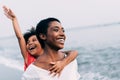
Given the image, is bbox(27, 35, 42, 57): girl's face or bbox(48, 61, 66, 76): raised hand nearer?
bbox(48, 61, 66, 76): raised hand

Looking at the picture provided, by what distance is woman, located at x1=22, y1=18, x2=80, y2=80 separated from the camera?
267cm

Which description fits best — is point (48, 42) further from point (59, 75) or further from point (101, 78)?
point (101, 78)

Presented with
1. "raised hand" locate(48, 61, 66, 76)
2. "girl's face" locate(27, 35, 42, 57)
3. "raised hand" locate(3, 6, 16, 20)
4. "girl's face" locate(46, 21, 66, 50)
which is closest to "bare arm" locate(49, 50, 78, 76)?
"raised hand" locate(48, 61, 66, 76)

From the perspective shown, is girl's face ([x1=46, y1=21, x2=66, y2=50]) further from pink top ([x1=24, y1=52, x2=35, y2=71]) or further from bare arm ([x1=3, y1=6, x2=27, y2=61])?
pink top ([x1=24, y1=52, x2=35, y2=71])

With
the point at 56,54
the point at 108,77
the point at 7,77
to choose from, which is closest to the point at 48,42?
the point at 56,54

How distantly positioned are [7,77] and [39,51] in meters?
7.40

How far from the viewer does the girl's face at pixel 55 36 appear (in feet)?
8.92

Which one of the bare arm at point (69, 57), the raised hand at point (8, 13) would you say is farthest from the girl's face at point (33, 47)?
the bare arm at point (69, 57)

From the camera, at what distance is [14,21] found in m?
4.05

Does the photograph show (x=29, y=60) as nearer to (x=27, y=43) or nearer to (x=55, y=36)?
(x=27, y=43)

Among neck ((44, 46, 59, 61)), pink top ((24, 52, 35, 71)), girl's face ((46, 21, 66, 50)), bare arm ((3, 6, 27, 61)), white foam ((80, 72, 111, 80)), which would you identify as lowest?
white foam ((80, 72, 111, 80))

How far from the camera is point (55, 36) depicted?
273cm

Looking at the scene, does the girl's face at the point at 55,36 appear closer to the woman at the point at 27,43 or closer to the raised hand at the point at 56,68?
the raised hand at the point at 56,68

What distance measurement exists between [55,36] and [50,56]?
14 centimetres
